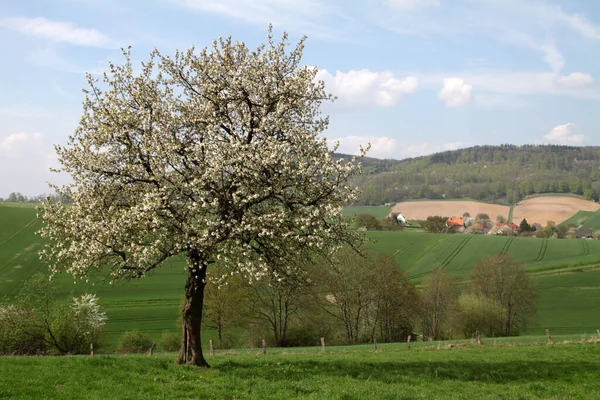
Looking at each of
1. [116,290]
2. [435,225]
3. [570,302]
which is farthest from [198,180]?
[435,225]

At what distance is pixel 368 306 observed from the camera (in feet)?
209

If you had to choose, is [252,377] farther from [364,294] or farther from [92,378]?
[364,294]

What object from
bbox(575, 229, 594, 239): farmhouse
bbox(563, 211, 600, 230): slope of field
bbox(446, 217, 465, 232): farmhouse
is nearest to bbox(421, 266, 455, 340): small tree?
bbox(446, 217, 465, 232): farmhouse

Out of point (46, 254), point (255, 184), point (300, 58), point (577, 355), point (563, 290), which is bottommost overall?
point (563, 290)

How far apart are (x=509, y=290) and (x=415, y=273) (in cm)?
2950

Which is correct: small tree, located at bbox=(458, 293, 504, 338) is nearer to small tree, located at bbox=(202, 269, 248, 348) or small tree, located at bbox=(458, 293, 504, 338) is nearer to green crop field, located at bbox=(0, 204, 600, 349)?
green crop field, located at bbox=(0, 204, 600, 349)

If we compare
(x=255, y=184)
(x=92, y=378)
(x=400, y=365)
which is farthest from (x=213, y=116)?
(x=400, y=365)

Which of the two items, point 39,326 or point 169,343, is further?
point 169,343

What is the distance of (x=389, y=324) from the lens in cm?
6444

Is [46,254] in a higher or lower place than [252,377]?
higher

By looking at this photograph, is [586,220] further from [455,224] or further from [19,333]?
[19,333]

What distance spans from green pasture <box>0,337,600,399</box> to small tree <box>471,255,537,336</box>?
2024 inches

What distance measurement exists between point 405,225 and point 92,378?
17151 centimetres

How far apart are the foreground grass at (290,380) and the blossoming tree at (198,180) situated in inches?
105
